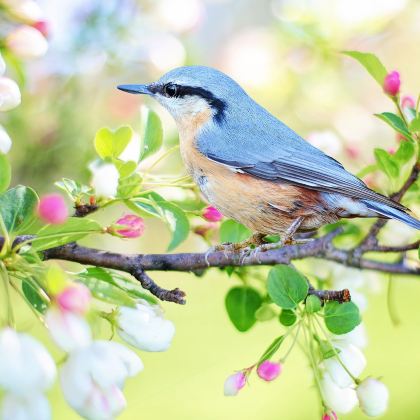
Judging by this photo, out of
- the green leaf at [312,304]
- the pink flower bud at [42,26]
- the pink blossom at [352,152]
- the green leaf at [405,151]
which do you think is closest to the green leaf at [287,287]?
the green leaf at [312,304]

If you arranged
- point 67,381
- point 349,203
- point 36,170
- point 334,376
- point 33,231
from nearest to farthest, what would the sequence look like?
point 67,381 < point 33,231 < point 334,376 < point 349,203 < point 36,170

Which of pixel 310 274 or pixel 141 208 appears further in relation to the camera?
pixel 310 274

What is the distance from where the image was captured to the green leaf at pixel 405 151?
4.86ft

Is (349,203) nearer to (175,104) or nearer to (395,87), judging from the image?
(395,87)

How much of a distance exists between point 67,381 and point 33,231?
0.28m

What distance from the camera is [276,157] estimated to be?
1631mm

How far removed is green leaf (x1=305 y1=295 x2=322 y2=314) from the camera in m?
1.30

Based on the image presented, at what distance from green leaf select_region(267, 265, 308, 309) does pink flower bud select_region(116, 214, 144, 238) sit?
0.23 meters

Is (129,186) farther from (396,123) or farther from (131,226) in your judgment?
(396,123)

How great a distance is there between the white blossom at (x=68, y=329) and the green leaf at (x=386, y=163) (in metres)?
0.75

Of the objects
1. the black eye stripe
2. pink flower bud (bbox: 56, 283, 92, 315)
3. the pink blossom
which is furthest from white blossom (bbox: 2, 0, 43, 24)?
the pink blossom

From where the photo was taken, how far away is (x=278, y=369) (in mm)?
1298

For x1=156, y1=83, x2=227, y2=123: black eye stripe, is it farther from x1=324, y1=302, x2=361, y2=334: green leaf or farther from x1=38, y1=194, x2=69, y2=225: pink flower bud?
x1=38, y1=194, x2=69, y2=225: pink flower bud

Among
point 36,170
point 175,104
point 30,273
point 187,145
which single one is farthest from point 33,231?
point 36,170
